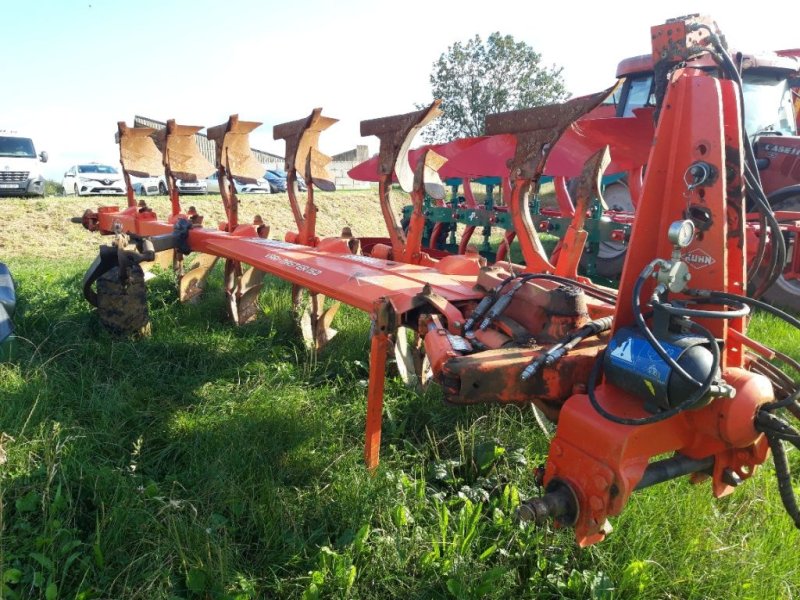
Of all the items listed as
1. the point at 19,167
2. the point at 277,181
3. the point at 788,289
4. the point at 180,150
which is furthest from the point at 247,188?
the point at 788,289

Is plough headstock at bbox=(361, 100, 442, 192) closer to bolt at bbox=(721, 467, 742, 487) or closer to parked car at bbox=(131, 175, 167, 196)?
bolt at bbox=(721, 467, 742, 487)

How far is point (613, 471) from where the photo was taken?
5.12ft

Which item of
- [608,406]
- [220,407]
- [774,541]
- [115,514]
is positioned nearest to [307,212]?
[220,407]

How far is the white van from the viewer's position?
45.7ft

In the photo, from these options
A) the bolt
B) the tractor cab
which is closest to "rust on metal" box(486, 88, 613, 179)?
the bolt

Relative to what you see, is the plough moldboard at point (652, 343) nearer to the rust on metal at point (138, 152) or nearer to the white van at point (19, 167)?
the rust on metal at point (138, 152)

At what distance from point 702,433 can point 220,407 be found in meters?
2.30

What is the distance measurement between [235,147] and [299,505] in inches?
133

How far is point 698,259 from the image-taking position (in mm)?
1686

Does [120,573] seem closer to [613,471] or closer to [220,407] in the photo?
[220,407]

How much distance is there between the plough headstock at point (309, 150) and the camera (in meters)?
4.21

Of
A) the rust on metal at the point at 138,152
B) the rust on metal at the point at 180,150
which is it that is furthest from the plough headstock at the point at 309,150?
the rust on metal at the point at 138,152

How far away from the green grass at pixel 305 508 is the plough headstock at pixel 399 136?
126 centimetres

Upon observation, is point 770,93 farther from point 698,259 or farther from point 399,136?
point 698,259
